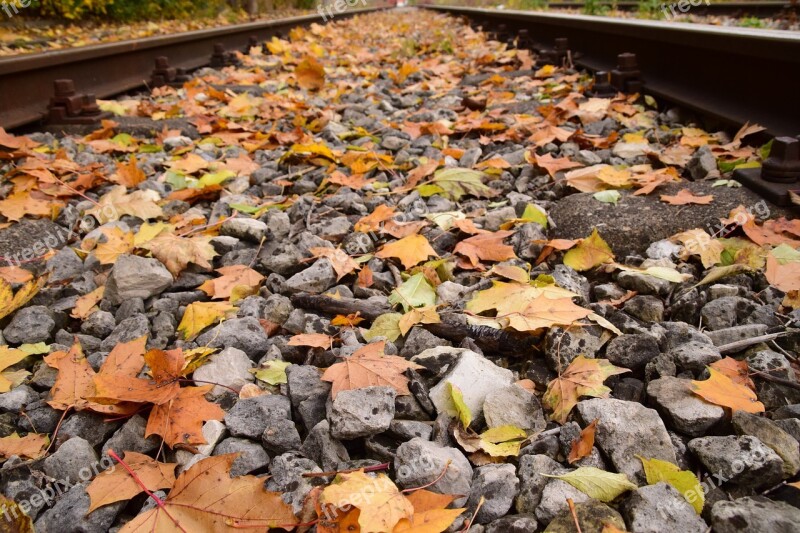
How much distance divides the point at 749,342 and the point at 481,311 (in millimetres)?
729

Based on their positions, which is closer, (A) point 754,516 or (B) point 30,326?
(A) point 754,516

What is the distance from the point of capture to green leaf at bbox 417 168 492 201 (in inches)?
111

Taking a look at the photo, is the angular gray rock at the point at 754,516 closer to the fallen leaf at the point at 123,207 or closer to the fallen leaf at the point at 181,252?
the fallen leaf at the point at 181,252

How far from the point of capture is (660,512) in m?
1.13

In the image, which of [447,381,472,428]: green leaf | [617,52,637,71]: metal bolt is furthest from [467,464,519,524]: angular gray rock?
[617,52,637,71]: metal bolt

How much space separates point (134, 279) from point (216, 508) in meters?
1.13

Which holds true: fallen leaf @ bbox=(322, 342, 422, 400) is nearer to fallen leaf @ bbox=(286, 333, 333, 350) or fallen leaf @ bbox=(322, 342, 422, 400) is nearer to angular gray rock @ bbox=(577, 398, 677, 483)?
fallen leaf @ bbox=(286, 333, 333, 350)

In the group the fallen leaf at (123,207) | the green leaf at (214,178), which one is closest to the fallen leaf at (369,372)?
the fallen leaf at (123,207)

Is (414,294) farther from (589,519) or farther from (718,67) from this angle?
(718,67)

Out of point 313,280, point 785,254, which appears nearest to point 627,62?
point 785,254

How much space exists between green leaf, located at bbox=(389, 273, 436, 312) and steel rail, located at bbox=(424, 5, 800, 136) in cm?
200

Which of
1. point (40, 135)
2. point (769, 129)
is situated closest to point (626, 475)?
point (769, 129)

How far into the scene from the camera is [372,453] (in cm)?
138

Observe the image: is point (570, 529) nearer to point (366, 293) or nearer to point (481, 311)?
point (481, 311)
